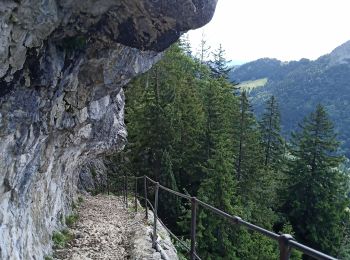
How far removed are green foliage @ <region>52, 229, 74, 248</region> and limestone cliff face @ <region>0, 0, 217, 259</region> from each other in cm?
23

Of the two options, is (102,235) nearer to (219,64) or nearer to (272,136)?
(272,136)

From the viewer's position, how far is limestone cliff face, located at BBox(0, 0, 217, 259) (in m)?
5.32

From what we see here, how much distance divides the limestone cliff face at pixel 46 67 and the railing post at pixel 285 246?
375 centimetres

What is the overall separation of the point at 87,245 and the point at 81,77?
3.76 m

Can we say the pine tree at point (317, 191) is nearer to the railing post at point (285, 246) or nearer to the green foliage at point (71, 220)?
the green foliage at point (71, 220)

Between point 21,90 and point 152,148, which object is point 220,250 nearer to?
point 152,148

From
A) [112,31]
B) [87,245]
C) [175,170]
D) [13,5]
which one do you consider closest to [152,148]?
[175,170]

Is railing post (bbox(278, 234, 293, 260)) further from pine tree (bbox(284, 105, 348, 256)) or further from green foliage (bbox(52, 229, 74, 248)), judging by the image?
pine tree (bbox(284, 105, 348, 256))

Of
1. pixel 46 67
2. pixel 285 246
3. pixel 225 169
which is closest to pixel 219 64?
pixel 225 169

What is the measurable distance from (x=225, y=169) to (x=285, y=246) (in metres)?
20.8

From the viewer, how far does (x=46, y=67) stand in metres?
6.16

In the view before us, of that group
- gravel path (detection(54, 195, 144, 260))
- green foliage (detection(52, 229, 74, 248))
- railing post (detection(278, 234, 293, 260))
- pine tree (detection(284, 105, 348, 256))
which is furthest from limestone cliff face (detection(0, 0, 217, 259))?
pine tree (detection(284, 105, 348, 256))

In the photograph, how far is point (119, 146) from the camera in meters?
19.1

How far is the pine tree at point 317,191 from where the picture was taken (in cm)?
3034
